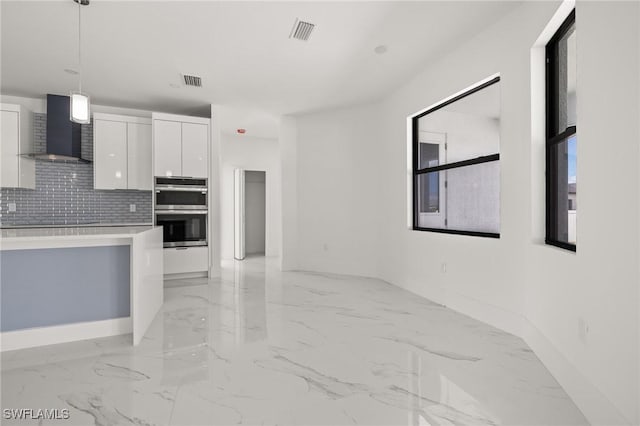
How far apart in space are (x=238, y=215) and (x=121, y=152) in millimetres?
2799

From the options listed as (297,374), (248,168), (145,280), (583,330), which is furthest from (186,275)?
(583,330)

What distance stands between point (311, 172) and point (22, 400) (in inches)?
182

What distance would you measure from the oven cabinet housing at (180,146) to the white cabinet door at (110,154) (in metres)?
0.48

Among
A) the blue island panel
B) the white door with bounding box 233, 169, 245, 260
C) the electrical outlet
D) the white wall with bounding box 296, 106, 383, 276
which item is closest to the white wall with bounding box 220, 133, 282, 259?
the white door with bounding box 233, 169, 245, 260

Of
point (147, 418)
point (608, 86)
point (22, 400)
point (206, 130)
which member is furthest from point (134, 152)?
point (608, 86)

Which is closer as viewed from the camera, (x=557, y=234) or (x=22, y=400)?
(x=22, y=400)

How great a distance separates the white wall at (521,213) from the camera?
1.45 m

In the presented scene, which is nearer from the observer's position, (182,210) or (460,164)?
(460,164)

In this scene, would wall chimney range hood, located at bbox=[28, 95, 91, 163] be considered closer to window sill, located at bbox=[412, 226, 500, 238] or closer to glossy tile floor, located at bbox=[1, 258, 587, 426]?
glossy tile floor, located at bbox=[1, 258, 587, 426]

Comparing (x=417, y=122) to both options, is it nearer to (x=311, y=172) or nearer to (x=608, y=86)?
(x=311, y=172)

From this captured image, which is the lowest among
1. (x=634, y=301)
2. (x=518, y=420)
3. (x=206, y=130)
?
(x=518, y=420)

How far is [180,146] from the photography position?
5125 millimetres

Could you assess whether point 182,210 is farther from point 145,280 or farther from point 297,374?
point 297,374

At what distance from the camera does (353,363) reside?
2.29m
